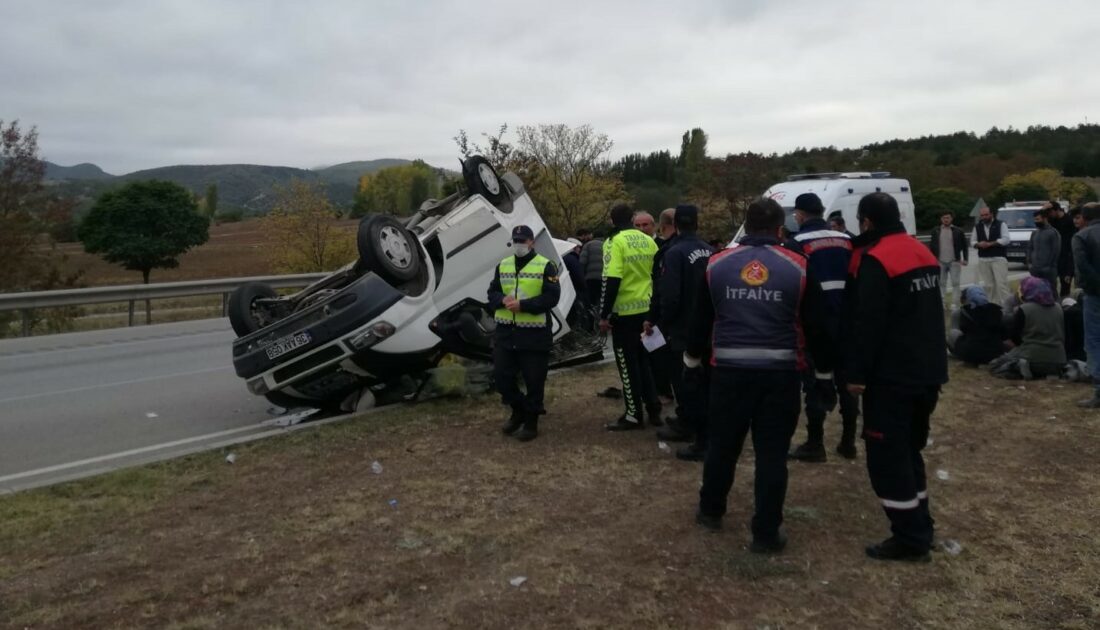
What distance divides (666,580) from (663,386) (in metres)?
3.59

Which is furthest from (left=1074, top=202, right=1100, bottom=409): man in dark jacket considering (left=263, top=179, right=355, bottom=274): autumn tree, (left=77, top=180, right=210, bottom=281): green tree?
(left=77, top=180, right=210, bottom=281): green tree

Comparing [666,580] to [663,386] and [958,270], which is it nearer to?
[663,386]

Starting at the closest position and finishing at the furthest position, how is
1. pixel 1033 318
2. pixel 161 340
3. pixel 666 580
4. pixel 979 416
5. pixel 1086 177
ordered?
pixel 666 580 → pixel 979 416 → pixel 1033 318 → pixel 161 340 → pixel 1086 177

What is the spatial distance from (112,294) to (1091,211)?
15.9m

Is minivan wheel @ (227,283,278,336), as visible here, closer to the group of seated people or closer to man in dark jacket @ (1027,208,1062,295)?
the group of seated people

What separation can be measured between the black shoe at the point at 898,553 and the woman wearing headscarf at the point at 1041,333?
5021 mm

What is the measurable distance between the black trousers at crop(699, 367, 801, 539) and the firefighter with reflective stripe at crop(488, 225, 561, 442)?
228 centimetres

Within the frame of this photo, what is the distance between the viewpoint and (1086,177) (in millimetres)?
66688

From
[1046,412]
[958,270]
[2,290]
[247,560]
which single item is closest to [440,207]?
[247,560]

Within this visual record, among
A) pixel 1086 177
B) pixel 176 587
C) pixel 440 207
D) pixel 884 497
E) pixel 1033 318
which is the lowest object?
pixel 176 587

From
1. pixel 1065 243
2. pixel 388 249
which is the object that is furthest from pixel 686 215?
pixel 1065 243

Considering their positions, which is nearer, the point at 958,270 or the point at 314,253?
the point at 958,270

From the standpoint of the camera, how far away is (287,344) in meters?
6.63

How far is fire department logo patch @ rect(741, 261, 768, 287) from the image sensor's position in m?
4.16
